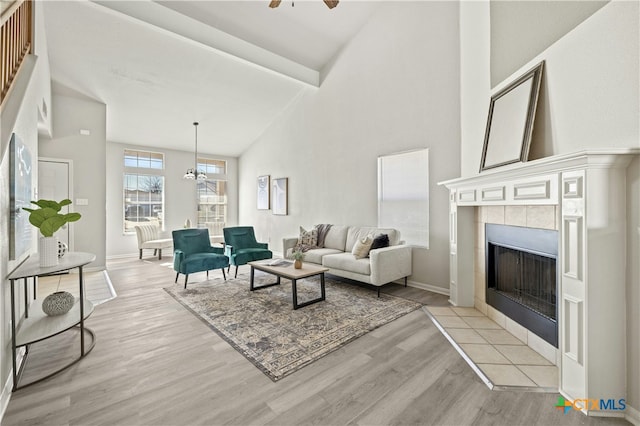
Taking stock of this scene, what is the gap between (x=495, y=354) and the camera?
228cm

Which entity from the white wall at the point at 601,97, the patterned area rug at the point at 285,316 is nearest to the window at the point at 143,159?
the patterned area rug at the point at 285,316

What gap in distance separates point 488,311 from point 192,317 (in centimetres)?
320

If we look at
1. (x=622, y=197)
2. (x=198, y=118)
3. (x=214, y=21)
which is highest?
(x=214, y=21)

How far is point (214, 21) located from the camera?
14.9 feet

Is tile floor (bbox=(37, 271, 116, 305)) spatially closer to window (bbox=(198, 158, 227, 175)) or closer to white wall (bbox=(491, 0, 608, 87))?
window (bbox=(198, 158, 227, 175))

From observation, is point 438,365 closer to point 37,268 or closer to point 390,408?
point 390,408

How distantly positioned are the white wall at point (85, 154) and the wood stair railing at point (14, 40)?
283cm

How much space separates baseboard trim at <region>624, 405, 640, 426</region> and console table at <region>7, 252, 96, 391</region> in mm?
3652

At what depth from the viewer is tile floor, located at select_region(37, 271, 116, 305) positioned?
386 cm

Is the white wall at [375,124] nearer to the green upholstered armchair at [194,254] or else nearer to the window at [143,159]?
the green upholstered armchair at [194,254]

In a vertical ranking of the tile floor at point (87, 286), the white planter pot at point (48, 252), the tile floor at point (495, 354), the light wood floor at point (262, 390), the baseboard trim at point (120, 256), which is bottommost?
the light wood floor at point (262, 390)

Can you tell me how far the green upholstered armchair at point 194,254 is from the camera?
422 cm

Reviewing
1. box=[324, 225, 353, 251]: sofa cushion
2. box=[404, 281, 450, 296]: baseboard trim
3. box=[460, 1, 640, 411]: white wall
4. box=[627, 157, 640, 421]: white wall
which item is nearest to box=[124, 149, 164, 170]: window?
box=[324, 225, 353, 251]: sofa cushion

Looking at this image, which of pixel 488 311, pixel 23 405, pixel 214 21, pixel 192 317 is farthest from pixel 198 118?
pixel 488 311
